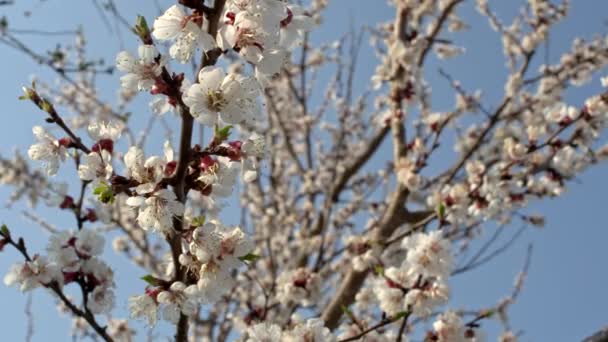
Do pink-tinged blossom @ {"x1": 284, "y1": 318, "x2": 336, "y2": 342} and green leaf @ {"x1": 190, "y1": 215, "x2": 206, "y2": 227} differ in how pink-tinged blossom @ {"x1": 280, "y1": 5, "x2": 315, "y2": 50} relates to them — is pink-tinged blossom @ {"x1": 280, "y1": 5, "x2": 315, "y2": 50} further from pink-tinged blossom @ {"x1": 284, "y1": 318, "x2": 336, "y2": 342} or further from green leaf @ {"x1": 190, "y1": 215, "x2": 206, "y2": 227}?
pink-tinged blossom @ {"x1": 284, "y1": 318, "x2": 336, "y2": 342}

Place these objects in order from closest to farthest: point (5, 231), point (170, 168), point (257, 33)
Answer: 1. point (257, 33)
2. point (170, 168)
3. point (5, 231)

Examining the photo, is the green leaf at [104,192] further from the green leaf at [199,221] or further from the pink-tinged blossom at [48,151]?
the pink-tinged blossom at [48,151]

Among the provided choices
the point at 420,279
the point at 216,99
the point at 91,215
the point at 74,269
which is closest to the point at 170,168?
the point at 216,99

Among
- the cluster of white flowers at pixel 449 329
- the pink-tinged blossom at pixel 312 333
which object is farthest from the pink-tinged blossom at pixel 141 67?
the cluster of white flowers at pixel 449 329

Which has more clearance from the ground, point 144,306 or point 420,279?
point 420,279

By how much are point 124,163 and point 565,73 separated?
5.47 m

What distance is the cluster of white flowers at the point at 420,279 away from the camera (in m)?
2.52

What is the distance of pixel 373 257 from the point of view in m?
3.65

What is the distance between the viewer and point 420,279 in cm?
260

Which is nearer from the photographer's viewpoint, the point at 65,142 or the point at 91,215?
the point at 65,142

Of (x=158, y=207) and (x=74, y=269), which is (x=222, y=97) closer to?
(x=158, y=207)

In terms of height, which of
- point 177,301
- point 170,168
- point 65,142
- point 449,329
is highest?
point 65,142

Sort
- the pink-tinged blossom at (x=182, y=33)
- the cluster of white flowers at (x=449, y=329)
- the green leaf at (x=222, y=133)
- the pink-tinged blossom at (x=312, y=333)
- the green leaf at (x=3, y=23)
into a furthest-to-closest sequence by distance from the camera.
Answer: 1. the green leaf at (x=3, y=23)
2. the cluster of white flowers at (x=449, y=329)
3. the pink-tinged blossom at (x=312, y=333)
4. the green leaf at (x=222, y=133)
5. the pink-tinged blossom at (x=182, y=33)

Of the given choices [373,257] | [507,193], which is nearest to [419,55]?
[507,193]
